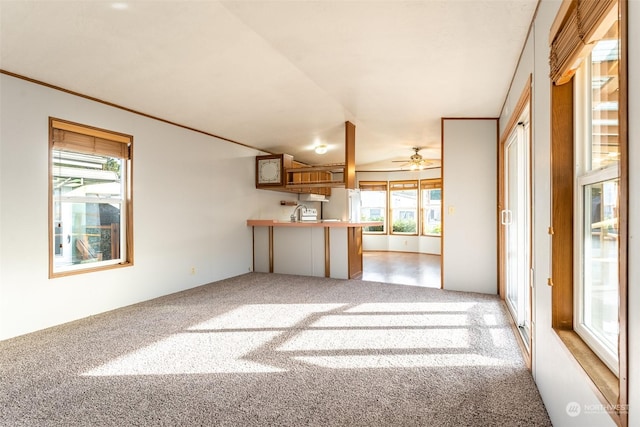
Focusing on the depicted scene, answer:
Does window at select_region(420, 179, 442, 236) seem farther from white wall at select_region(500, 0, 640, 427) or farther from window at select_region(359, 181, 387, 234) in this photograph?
white wall at select_region(500, 0, 640, 427)

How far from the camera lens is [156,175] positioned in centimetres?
450

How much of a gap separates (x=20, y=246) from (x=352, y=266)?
4.29 meters

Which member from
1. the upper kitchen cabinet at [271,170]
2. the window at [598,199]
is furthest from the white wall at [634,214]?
the upper kitchen cabinet at [271,170]

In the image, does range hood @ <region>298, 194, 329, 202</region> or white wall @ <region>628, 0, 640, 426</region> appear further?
range hood @ <region>298, 194, 329, 202</region>

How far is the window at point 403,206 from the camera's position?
979 centimetres

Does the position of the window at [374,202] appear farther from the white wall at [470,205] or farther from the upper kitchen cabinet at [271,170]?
the white wall at [470,205]

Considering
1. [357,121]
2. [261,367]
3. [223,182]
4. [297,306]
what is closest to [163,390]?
[261,367]

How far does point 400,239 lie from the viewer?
9.84 meters

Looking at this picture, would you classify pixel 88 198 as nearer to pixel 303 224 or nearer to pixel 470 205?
pixel 303 224

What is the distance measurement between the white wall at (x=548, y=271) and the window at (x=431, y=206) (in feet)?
22.2

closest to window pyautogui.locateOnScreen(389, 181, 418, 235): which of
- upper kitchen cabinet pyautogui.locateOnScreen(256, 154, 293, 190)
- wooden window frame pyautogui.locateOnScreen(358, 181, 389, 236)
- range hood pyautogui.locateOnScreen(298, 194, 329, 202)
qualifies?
wooden window frame pyautogui.locateOnScreen(358, 181, 389, 236)

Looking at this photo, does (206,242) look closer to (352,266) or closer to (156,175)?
(156,175)

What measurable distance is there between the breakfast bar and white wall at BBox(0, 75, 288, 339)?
331 mm

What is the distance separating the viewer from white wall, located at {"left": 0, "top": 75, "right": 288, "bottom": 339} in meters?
3.07
